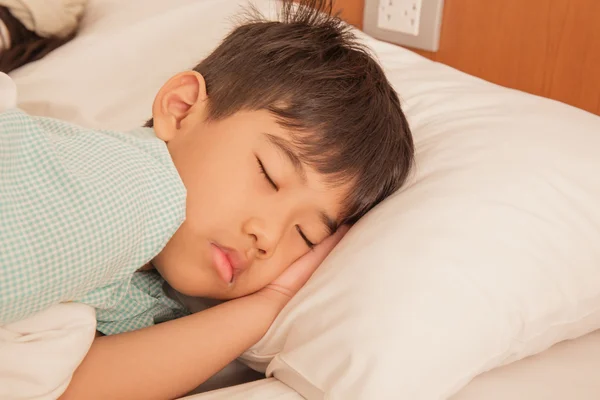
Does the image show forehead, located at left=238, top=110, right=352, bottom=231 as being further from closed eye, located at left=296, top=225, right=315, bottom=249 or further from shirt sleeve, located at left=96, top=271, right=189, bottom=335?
shirt sleeve, located at left=96, top=271, right=189, bottom=335

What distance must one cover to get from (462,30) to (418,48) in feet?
0.43

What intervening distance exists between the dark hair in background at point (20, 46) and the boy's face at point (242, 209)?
73 cm

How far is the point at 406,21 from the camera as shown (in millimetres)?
1510

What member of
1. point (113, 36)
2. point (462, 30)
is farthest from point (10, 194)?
point (462, 30)

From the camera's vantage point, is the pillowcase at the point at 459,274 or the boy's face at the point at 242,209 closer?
the pillowcase at the point at 459,274

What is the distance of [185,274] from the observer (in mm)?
878

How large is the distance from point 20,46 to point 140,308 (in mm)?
871

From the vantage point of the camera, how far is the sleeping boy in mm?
660

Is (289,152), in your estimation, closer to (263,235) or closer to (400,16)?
(263,235)

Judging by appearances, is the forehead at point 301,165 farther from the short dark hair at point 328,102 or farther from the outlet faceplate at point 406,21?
the outlet faceplate at point 406,21

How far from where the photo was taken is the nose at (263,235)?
2.81 feet

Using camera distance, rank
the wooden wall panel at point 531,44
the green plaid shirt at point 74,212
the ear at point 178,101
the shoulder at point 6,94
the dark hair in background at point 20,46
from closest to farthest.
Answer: the green plaid shirt at point 74,212 < the shoulder at point 6,94 < the ear at point 178,101 < the wooden wall panel at point 531,44 < the dark hair in background at point 20,46

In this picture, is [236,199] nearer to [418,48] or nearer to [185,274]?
[185,274]

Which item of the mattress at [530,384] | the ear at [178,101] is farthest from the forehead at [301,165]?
the mattress at [530,384]
